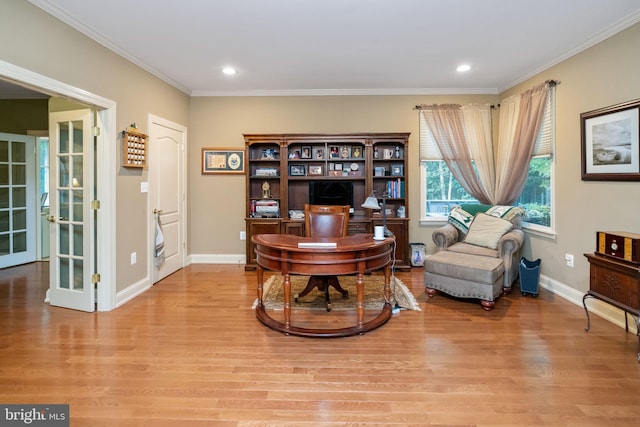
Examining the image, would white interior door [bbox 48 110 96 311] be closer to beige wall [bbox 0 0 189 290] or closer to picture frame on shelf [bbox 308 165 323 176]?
beige wall [bbox 0 0 189 290]

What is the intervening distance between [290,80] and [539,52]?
2.94 m

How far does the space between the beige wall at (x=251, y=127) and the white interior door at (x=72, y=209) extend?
1.92m

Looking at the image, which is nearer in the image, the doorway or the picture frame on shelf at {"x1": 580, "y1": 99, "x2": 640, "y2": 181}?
the picture frame on shelf at {"x1": 580, "y1": 99, "x2": 640, "y2": 181}

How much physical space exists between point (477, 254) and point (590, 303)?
43.4 inches

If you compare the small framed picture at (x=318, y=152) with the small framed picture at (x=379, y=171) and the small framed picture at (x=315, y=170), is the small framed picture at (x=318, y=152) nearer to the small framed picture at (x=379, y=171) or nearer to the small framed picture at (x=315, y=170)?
the small framed picture at (x=315, y=170)

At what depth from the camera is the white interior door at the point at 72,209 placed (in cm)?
335

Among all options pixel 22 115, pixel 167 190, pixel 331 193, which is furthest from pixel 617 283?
pixel 22 115

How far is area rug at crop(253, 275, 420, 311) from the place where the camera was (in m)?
3.48

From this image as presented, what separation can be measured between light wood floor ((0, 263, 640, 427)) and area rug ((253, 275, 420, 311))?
0.94 ft

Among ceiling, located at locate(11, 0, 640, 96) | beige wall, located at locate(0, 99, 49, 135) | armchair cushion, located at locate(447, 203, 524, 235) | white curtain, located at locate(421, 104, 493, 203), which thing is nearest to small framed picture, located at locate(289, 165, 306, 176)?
ceiling, located at locate(11, 0, 640, 96)

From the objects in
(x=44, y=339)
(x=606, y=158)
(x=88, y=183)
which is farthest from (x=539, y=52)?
(x=44, y=339)

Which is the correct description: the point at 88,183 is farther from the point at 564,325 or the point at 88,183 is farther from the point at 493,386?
the point at 564,325

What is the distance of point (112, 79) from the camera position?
3461 millimetres

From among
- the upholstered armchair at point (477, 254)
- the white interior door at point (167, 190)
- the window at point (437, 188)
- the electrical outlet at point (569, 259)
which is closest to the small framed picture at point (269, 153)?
the white interior door at point (167, 190)
